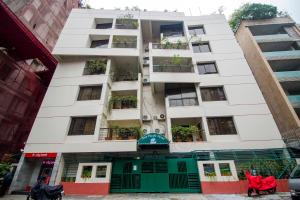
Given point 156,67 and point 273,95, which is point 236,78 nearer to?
point 273,95

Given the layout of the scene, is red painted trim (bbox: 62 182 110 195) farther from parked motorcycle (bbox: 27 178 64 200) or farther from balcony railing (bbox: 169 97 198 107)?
balcony railing (bbox: 169 97 198 107)

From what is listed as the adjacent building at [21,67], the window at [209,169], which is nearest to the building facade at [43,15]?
the adjacent building at [21,67]

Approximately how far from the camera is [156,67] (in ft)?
54.7

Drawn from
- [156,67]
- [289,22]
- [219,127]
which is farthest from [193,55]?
[289,22]

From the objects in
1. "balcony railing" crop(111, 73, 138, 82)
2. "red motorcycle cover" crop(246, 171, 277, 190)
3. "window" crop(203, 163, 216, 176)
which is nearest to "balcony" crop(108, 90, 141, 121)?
"balcony railing" crop(111, 73, 138, 82)

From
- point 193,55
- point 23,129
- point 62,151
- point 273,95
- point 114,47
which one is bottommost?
point 62,151

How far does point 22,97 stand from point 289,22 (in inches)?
1198

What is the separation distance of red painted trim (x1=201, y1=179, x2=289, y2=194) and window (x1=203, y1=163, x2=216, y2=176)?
1.90ft

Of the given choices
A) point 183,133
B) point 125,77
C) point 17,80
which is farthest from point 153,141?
point 17,80

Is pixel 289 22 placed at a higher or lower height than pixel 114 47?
higher

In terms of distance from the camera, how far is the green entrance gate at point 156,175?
450 inches

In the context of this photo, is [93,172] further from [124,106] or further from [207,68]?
[207,68]

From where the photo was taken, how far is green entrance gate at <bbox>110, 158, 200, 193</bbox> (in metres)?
11.4

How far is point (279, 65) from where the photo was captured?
1858 centimetres
